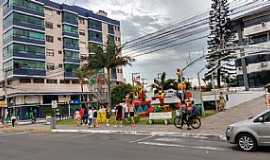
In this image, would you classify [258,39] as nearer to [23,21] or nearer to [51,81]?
[51,81]

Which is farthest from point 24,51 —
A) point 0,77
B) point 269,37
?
point 269,37

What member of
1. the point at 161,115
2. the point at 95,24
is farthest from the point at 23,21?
the point at 161,115

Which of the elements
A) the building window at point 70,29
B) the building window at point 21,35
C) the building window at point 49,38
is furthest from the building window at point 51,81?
the building window at point 70,29

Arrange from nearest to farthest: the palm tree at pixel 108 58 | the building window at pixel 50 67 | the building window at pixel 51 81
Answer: the palm tree at pixel 108 58
the building window at pixel 51 81
the building window at pixel 50 67

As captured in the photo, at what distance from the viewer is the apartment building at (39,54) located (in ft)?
209

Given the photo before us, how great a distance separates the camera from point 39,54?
67.4 m

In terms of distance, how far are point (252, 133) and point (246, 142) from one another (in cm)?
40

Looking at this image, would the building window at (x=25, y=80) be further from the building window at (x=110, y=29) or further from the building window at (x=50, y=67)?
the building window at (x=110, y=29)

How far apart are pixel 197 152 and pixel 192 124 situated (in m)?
8.10

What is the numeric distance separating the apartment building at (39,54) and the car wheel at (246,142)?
155ft

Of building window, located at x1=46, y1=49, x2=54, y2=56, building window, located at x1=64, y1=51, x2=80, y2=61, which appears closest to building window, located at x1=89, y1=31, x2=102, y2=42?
building window, located at x1=64, y1=51, x2=80, y2=61

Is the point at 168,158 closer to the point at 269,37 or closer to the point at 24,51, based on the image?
the point at 269,37

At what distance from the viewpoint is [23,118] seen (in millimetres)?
63594

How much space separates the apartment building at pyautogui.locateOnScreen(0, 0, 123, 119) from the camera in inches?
2507
